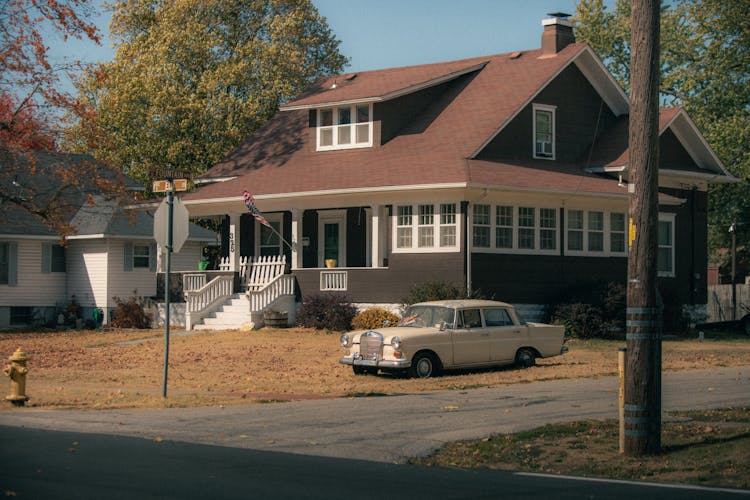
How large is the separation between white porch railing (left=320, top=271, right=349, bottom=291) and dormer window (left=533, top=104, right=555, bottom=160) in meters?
7.44

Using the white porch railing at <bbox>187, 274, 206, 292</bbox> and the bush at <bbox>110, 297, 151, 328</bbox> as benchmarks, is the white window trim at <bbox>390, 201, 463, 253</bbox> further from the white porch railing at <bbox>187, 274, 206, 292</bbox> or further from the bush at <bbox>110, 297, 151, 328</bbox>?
the bush at <bbox>110, 297, 151, 328</bbox>

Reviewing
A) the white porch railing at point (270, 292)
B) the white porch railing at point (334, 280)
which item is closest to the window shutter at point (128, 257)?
the white porch railing at point (270, 292)

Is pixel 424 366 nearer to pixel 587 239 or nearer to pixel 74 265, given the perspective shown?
pixel 587 239

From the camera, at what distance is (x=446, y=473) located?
37.3ft

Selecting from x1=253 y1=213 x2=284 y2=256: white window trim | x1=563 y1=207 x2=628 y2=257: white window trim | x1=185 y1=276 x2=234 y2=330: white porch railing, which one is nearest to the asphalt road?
x1=563 y1=207 x2=628 y2=257: white window trim

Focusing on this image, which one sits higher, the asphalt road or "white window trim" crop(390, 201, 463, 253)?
"white window trim" crop(390, 201, 463, 253)

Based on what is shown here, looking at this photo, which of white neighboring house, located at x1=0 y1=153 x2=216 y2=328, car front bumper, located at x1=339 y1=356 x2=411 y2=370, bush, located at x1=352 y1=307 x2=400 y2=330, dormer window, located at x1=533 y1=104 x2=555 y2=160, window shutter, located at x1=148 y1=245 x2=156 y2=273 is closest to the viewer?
car front bumper, located at x1=339 y1=356 x2=411 y2=370

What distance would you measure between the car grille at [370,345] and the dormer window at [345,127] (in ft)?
51.0

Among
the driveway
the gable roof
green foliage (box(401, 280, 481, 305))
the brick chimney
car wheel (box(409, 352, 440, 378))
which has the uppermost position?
the brick chimney

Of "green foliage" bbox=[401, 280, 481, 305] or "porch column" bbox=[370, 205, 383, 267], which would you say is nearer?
"green foliage" bbox=[401, 280, 481, 305]

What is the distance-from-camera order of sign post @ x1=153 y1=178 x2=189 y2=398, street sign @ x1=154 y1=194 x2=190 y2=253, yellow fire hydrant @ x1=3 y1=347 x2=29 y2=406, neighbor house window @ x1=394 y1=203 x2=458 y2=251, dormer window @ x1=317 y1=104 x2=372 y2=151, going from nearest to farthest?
yellow fire hydrant @ x1=3 y1=347 x2=29 y2=406
sign post @ x1=153 y1=178 x2=189 y2=398
street sign @ x1=154 y1=194 x2=190 y2=253
neighbor house window @ x1=394 y1=203 x2=458 y2=251
dormer window @ x1=317 y1=104 x2=372 y2=151

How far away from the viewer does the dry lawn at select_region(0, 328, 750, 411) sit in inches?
751

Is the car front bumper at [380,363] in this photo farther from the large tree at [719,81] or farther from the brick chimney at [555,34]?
the large tree at [719,81]

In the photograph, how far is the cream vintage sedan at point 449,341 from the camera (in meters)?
21.3
